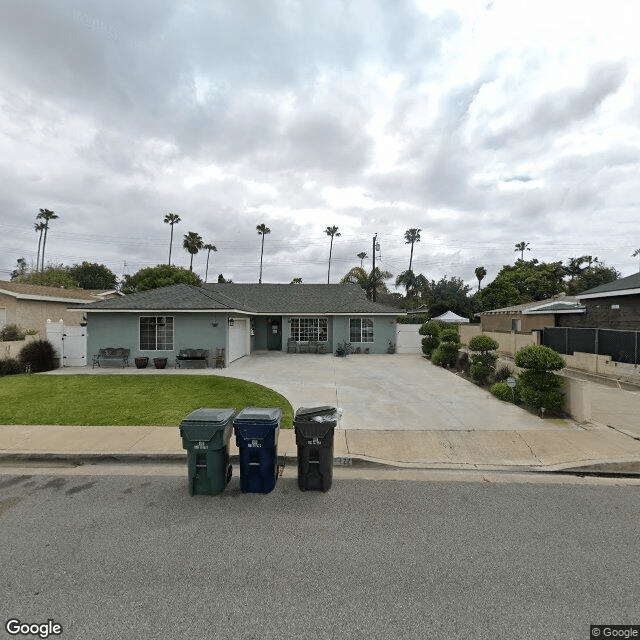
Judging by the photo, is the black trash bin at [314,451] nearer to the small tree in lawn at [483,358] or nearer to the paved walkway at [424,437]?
the paved walkway at [424,437]

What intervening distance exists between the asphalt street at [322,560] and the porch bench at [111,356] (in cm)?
1218

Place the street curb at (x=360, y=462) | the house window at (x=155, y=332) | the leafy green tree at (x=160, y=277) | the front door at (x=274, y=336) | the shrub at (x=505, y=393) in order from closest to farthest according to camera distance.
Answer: the street curb at (x=360, y=462) < the shrub at (x=505, y=393) < the house window at (x=155, y=332) < the front door at (x=274, y=336) < the leafy green tree at (x=160, y=277)

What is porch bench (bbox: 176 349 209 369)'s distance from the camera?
632 inches

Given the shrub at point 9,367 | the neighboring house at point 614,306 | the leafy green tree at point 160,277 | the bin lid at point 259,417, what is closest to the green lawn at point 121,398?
the shrub at point 9,367

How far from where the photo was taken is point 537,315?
24.2 m

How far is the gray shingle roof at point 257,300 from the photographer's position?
1619cm

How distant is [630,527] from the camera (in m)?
4.00

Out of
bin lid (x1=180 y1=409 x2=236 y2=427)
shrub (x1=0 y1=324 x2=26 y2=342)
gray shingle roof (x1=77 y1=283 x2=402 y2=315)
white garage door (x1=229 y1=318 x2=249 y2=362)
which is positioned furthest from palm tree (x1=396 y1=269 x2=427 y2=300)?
bin lid (x1=180 y1=409 x2=236 y2=427)

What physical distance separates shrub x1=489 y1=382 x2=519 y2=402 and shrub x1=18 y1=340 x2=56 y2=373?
18.2m

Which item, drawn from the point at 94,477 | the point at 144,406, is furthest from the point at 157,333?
the point at 94,477

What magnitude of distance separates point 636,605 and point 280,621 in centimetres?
307

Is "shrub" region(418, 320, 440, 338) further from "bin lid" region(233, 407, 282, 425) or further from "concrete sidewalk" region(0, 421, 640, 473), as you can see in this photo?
"bin lid" region(233, 407, 282, 425)

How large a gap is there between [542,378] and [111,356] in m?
17.6

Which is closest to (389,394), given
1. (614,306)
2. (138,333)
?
(138,333)
